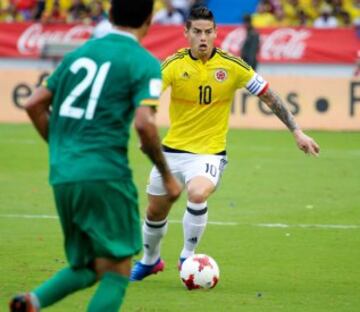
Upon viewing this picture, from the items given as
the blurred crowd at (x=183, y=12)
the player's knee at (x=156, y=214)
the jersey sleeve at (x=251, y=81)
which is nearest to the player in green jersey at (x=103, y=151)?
the player's knee at (x=156, y=214)

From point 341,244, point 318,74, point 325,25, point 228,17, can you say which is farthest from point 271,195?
point 228,17

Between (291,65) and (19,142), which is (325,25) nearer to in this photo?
(291,65)

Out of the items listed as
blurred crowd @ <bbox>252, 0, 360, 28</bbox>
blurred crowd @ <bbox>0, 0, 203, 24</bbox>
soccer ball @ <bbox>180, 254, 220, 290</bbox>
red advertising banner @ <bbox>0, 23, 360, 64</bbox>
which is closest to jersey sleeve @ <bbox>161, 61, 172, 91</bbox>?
soccer ball @ <bbox>180, 254, 220, 290</bbox>

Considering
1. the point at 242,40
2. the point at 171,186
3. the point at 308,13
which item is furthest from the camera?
the point at 308,13

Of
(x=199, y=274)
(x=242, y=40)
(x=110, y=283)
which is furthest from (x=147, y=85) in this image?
(x=242, y=40)

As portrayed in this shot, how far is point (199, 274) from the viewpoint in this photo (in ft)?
29.6

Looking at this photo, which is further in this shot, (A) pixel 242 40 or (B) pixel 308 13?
(B) pixel 308 13

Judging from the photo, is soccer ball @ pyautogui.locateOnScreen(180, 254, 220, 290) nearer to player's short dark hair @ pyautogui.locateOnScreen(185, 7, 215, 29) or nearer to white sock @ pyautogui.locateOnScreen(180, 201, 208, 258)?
white sock @ pyautogui.locateOnScreen(180, 201, 208, 258)

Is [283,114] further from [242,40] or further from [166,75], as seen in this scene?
[242,40]

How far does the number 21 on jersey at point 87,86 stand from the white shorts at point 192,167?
3.00 m

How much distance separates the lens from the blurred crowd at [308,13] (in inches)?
1147

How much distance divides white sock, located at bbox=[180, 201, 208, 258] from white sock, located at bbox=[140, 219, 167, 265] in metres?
0.21

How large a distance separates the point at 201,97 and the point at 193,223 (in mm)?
1079

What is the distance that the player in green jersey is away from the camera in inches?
253
